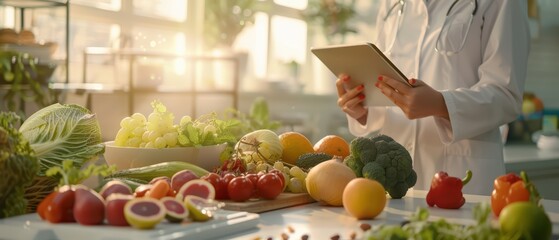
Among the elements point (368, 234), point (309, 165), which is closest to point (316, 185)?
point (309, 165)

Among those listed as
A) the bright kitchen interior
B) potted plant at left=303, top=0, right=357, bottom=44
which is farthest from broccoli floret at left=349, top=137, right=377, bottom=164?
potted plant at left=303, top=0, right=357, bottom=44

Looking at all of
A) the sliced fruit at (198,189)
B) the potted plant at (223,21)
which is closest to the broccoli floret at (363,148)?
the sliced fruit at (198,189)

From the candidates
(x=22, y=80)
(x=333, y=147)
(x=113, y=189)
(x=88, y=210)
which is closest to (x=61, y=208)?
(x=88, y=210)

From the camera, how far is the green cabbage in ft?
5.51

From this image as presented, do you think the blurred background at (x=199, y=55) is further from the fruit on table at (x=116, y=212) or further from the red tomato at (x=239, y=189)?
the fruit on table at (x=116, y=212)

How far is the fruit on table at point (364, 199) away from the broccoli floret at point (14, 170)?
0.63 m

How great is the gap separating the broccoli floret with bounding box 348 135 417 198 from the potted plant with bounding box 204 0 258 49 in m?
3.44

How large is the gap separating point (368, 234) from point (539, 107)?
168 inches

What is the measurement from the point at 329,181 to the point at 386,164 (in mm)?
169

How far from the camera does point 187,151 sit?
201 cm

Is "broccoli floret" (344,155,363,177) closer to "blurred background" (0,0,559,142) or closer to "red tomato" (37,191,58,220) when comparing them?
"red tomato" (37,191,58,220)

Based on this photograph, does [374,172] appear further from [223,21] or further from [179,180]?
[223,21]

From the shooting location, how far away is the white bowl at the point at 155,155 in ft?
6.50

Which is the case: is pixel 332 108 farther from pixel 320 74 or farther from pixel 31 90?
pixel 31 90
